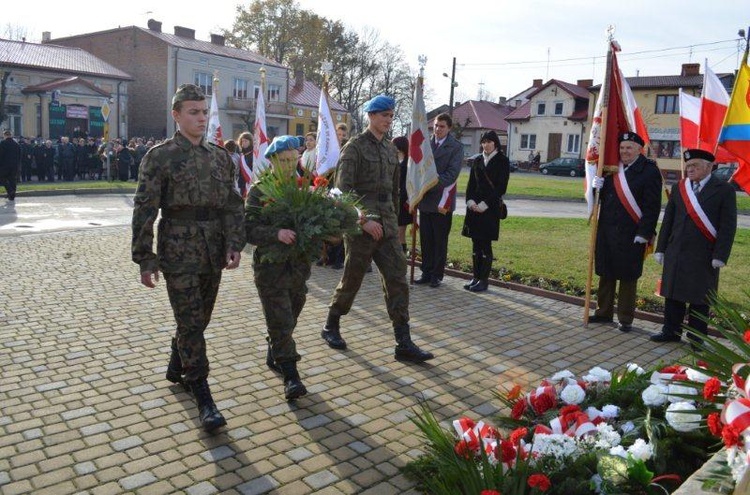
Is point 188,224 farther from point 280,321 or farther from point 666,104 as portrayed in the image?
point 666,104

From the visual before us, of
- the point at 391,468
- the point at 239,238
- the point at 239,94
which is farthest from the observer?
the point at 239,94

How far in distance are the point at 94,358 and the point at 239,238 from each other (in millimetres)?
1978

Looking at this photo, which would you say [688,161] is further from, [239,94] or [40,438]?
[239,94]

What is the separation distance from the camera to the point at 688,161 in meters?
6.60

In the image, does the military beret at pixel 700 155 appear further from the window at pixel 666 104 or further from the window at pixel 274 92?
the window at pixel 274 92

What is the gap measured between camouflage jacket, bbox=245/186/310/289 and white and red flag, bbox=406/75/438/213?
3.75 m

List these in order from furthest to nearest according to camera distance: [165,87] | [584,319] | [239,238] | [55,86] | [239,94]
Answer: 1. [239,94]
2. [165,87]
3. [55,86]
4. [584,319]
5. [239,238]

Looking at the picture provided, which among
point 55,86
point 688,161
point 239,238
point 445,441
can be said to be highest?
point 55,86

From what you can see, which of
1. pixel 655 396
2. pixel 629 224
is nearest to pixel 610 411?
pixel 655 396

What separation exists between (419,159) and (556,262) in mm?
3491

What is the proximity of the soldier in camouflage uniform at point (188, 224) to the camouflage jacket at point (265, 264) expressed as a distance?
38 centimetres

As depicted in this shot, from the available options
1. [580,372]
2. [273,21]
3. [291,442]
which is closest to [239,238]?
[291,442]

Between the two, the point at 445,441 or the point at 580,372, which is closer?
the point at 445,441

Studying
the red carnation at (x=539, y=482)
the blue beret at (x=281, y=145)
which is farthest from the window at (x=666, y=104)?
the red carnation at (x=539, y=482)
